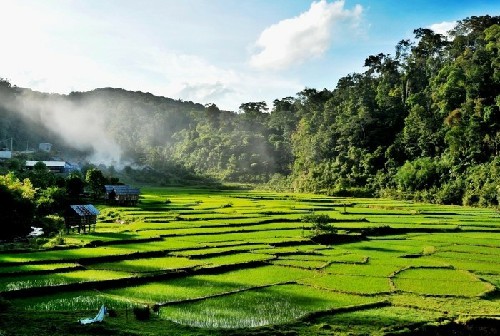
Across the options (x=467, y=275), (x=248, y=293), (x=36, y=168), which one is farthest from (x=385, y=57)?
(x=248, y=293)

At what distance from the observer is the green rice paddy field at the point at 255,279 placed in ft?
48.5

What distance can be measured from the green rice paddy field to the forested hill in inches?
1041

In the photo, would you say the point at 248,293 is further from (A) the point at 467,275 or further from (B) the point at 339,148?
(B) the point at 339,148

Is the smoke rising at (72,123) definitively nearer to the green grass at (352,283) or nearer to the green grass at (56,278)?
the green grass at (56,278)

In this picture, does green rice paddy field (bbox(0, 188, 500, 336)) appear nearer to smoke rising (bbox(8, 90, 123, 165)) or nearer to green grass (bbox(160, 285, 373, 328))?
green grass (bbox(160, 285, 373, 328))

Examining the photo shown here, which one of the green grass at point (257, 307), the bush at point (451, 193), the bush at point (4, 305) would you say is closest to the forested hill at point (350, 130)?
the bush at point (451, 193)

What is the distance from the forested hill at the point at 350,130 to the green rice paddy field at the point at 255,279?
26.4 metres

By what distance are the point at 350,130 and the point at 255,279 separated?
6360 centimetres

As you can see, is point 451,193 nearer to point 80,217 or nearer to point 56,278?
point 80,217

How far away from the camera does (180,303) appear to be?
16891 millimetres

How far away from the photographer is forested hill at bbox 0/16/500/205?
61.8 meters

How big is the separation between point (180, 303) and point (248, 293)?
2955 mm

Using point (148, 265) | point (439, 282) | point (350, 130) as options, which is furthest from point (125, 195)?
point (350, 130)

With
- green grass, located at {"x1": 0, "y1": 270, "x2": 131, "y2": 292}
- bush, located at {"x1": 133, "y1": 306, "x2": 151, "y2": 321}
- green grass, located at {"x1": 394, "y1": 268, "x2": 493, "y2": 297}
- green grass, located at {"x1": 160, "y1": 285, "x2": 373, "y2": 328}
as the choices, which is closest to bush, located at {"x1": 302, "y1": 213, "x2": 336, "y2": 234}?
green grass, located at {"x1": 394, "y1": 268, "x2": 493, "y2": 297}
